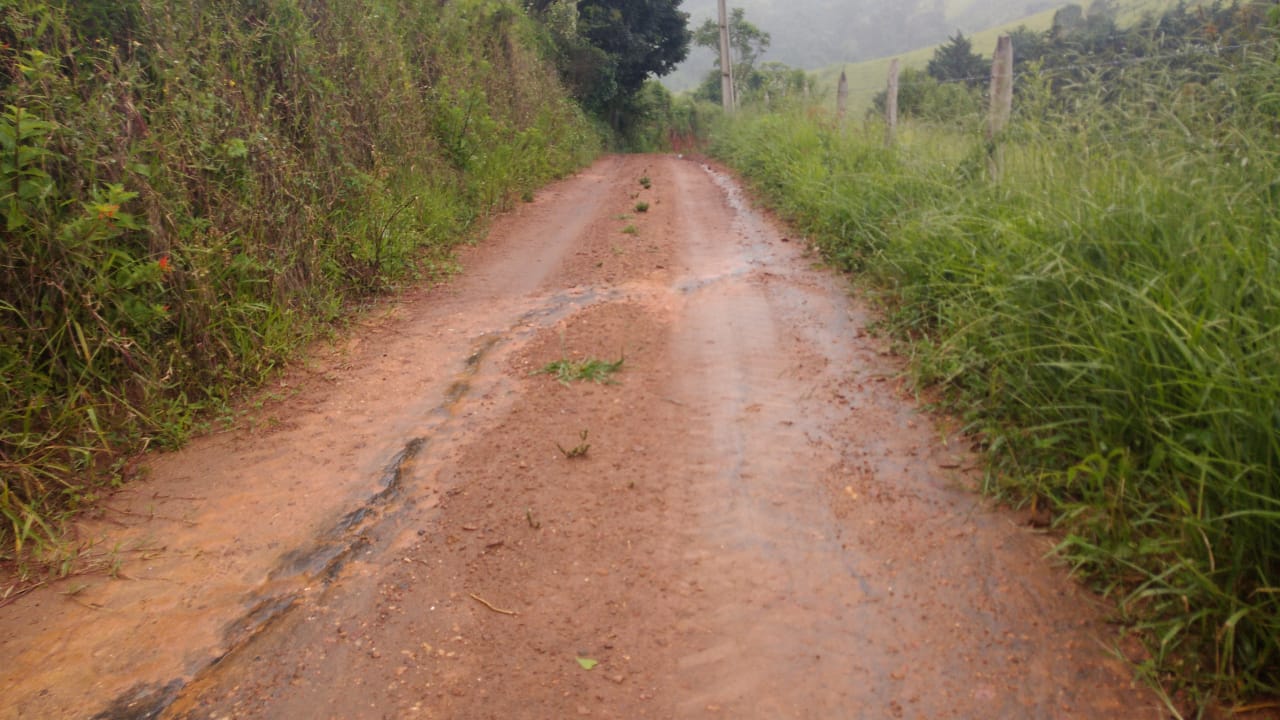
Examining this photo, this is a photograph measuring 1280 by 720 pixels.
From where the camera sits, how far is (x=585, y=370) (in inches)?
187

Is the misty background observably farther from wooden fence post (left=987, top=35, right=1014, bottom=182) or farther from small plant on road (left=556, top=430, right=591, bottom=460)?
small plant on road (left=556, top=430, right=591, bottom=460)

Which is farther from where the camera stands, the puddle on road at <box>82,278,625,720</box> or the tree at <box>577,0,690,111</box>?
the tree at <box>577,0,690,111</box>

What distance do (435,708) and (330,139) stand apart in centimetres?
565

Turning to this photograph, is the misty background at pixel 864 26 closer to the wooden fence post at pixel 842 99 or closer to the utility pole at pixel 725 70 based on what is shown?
the utility pole at pixel 725 70

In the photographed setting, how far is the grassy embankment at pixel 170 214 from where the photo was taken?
150 inches

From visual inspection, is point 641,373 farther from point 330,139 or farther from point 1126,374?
point 330,139

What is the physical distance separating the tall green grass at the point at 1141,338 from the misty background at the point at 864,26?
8103 centimetres

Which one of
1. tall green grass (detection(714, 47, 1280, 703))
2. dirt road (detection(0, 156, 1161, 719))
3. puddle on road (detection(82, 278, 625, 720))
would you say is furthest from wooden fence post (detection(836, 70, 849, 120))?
puddle on road (detection(82, 278, 625, 720))

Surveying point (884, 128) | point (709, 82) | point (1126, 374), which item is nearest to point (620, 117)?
point (709, 82)

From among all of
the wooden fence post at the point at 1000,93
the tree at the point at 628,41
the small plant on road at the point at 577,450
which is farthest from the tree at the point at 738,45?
the small plant on road at the point at 577,450

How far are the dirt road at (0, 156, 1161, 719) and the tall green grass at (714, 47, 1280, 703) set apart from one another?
213 mm

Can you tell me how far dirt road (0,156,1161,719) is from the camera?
2.48 meters

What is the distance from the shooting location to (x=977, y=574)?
2.90 meters

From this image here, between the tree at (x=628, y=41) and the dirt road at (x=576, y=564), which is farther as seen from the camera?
the tree at (x=628, y=41)
